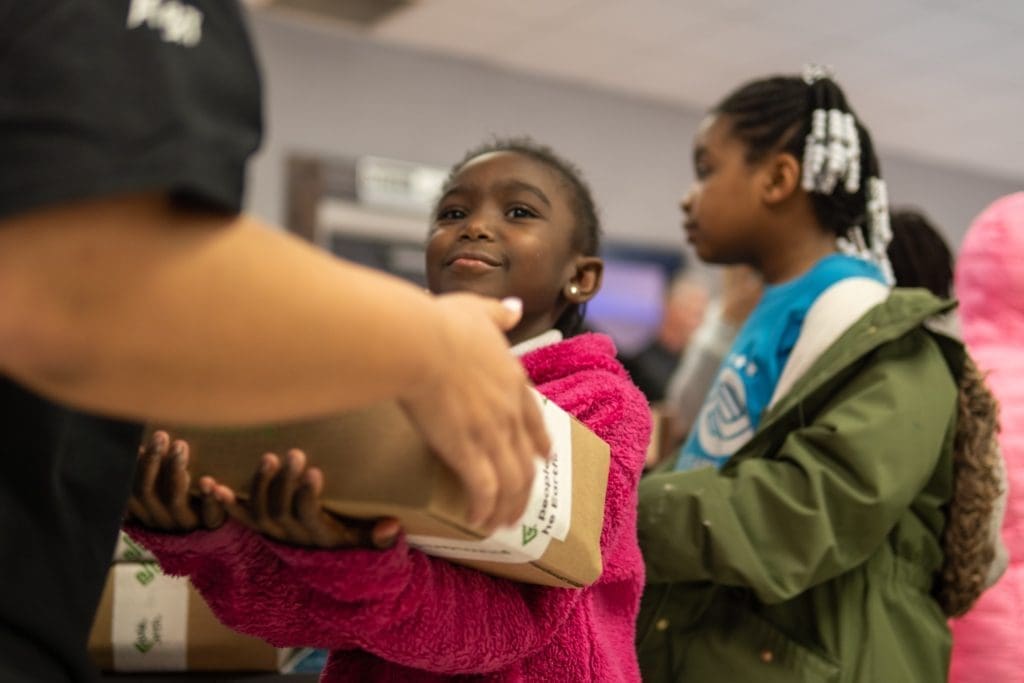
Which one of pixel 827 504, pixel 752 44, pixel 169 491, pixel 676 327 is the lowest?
pixel 676 327

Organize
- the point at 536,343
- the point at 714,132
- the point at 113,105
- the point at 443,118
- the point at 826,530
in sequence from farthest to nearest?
the point at 443,118 → the point at 714,132 → the point at 826,530 → the point at 536,343 → the point at 113,105

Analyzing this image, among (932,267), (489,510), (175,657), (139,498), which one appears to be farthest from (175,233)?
(932,267)

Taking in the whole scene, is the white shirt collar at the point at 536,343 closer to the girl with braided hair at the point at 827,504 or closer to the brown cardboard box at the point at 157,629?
the girl with braided hair at the point at 827,504

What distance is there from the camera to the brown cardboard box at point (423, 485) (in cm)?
67

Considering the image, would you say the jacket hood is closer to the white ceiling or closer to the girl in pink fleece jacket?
the girl in pink fleece jacket

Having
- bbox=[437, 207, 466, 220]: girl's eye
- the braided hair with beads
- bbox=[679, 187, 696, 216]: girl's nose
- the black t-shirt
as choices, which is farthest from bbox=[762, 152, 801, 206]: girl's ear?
the black t-shirt

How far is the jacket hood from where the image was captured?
166 cm

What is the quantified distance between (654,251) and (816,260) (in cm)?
513

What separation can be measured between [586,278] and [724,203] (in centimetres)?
53

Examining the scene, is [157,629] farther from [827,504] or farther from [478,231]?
[827,504]

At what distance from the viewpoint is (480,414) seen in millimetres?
562

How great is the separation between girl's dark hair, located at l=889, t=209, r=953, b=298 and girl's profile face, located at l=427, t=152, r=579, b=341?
1042 mm

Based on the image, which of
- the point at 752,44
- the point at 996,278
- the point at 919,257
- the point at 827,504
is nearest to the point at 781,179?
the point at 996,278

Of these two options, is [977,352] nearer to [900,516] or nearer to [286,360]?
[900,516]
